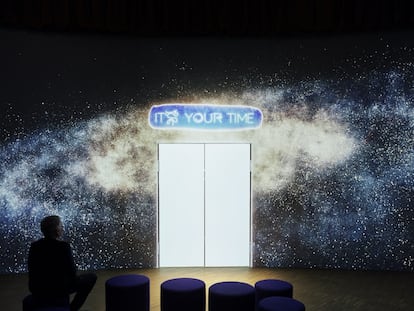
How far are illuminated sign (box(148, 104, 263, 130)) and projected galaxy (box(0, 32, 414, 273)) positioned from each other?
0.30ft

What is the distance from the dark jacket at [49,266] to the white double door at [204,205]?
2.85 m

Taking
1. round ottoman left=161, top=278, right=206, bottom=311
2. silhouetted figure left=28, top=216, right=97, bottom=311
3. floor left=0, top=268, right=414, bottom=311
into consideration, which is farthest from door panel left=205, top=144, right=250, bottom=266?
silhouetted figure left=28, top=216, right=97, bottom=311

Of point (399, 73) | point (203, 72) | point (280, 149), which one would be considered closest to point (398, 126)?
point (399, 73)

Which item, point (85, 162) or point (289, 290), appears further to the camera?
point (85, 162)

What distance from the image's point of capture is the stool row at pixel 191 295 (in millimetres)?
4562

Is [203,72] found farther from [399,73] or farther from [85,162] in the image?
[399,73]

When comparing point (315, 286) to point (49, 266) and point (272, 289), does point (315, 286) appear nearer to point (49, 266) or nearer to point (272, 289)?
point (272, 289)

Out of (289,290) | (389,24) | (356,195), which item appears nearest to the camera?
(289,290)

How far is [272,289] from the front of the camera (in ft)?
15.6

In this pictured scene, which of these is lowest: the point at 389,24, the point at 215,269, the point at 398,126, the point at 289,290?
the point at 215,269

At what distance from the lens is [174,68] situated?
23.6 ft

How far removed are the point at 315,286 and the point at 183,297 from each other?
246 centimetres

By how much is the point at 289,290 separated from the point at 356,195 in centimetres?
290

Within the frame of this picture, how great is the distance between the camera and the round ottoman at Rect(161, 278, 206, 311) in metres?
4.61
